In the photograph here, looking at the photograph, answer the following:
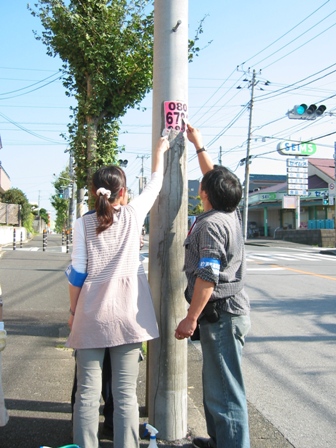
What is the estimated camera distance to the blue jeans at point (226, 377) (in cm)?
296

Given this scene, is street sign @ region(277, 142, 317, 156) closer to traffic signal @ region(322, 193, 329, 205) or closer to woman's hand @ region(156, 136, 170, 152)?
traffic signal @ region(322, 193, 329, 205)

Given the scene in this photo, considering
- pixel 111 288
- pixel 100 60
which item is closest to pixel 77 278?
pixel 111 288

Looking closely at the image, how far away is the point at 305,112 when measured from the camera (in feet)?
65.4

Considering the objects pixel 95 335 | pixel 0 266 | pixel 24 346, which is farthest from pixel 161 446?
pixel 0 266

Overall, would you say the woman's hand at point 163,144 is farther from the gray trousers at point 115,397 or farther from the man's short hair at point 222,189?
the gray trousers at point 115,397

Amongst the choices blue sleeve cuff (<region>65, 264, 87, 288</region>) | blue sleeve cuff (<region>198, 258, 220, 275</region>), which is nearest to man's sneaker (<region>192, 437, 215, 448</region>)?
blue sleeve cuff (<region>198, 258, 220, 275</region>)

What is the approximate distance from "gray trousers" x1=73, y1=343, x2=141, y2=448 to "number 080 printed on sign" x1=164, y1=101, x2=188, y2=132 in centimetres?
154

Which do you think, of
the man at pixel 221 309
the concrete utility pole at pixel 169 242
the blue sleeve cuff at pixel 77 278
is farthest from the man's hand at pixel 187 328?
the blue sleeve cuff at pixel 77 278

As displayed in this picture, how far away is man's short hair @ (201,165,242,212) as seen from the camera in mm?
3020

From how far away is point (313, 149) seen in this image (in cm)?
4134

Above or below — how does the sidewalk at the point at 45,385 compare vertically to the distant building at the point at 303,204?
below

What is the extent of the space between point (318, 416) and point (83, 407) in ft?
8.34

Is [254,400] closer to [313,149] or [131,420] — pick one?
[131,420]

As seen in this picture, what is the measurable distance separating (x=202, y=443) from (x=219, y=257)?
4.24 ft
